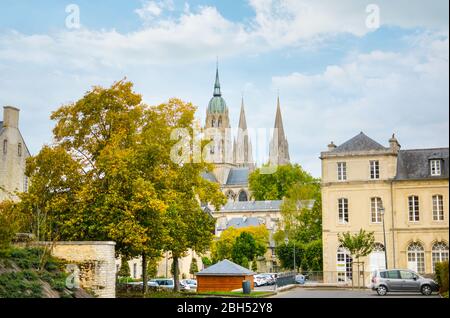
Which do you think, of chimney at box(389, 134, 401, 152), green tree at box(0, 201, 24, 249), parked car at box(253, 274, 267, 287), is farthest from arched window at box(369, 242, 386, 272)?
green tree at box(0, 201, 24, 249)

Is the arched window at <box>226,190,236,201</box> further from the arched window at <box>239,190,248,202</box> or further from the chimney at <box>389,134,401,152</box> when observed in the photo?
the chimney at <box>389,134,401,152</box>

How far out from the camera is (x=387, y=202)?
41.4 m

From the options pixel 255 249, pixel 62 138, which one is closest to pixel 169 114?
pixel 62 138

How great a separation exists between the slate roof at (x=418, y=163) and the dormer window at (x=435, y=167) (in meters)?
0.18

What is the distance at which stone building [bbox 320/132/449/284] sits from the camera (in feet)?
131

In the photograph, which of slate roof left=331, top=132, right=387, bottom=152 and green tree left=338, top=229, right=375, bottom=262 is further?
slate roof left=331, top=132, right=387, bottom=152

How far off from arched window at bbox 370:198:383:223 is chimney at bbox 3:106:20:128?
77.2 feet

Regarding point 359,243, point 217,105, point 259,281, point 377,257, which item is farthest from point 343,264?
point 217,105

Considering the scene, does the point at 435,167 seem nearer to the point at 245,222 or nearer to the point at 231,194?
the point at 245,222

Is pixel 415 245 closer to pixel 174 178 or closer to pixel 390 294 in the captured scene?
pixel 390 294

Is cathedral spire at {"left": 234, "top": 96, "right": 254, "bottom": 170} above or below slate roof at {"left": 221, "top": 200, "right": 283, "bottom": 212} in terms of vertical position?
above

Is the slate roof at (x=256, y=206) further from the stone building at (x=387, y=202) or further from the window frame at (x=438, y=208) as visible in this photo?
the window frame at (x=438, y=208)

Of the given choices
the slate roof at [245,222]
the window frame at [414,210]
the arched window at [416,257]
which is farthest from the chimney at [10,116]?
the slate roof at [245,222]

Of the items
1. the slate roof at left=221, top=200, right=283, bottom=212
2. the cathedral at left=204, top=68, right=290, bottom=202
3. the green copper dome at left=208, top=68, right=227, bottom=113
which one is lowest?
the slate roof at left=221, top=200, right=283, bottom=212
